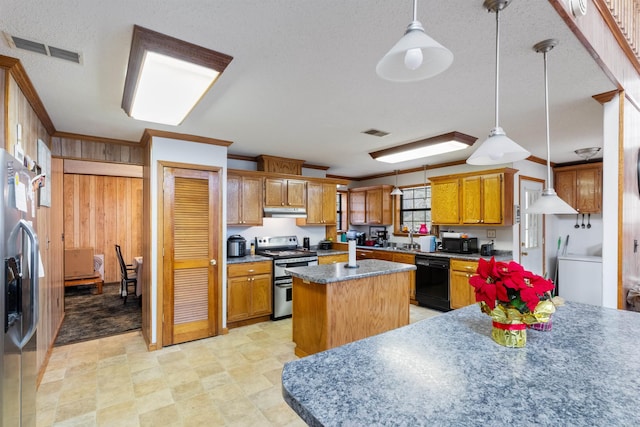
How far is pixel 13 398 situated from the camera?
150cm

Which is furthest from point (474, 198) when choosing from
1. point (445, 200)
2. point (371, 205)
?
point (371, 205)

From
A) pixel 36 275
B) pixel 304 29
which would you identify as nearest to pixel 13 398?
pixel 36 275

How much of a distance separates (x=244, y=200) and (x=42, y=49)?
2.88 metres

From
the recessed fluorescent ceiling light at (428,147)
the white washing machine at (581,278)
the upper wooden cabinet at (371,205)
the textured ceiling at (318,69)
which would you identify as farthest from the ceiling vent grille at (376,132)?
the white washing machine at (581,278)

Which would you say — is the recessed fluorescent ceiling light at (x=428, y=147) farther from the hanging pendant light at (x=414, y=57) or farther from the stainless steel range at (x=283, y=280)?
the hanging pendant light at (x=414, y=57)

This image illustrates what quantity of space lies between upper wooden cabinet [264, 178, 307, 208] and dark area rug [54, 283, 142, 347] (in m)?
2.50

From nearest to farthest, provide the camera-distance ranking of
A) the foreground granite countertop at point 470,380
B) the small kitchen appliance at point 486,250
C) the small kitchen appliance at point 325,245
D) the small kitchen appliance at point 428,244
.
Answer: the foreground granite countertop at point 470,380
the small kitchen appliance at point 486,250
the small kitchen appliance at point 428,244
the small kitchen appliance at point 325,245

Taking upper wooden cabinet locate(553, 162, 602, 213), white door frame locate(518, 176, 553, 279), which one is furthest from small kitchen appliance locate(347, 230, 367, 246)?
upper wooden cabinet locate(553, 162, 602, 213)

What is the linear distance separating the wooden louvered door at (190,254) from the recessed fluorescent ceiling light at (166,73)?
4.00 ft

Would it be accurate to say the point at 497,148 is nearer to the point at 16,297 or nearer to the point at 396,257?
the point at 16,297

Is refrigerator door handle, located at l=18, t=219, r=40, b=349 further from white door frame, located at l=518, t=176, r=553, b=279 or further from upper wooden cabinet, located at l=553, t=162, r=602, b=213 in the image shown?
upper wooden cabinet, located at l=553, t=162, r=602, b=213

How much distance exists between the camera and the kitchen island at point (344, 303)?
2.94 meters

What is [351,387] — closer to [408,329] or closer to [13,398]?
[408,329]

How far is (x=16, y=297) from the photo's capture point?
154 centimetres
